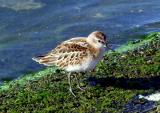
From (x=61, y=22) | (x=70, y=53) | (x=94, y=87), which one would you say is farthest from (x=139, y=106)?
(x=61, y=22)

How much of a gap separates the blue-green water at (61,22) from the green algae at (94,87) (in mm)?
2131

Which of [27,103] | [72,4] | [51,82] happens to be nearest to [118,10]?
[72,4]

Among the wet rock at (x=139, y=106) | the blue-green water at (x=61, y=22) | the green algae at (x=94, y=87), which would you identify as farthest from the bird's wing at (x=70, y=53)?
the blue-green water at (x=61, y=22)

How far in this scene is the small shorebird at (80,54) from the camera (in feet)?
34.0

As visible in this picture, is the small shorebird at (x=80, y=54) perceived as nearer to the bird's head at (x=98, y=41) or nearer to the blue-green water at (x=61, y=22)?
the bird's head at (x=98, y=41)

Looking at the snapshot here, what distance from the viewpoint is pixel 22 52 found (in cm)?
1436

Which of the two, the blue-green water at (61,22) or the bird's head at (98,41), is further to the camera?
the blue-green water at (61,22)

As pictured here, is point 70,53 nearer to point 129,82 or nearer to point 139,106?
point 129,82

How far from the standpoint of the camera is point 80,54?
34.2 ft

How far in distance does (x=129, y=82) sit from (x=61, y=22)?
5766 millimetres

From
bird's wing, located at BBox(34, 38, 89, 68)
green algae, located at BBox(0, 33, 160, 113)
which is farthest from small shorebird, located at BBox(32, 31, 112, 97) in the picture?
green algae, located at BBox(0, 33, 160, 113)

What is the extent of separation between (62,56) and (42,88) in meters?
0.81

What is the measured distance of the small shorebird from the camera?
34.0 feet

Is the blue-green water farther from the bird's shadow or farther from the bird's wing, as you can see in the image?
the bird's shadow
